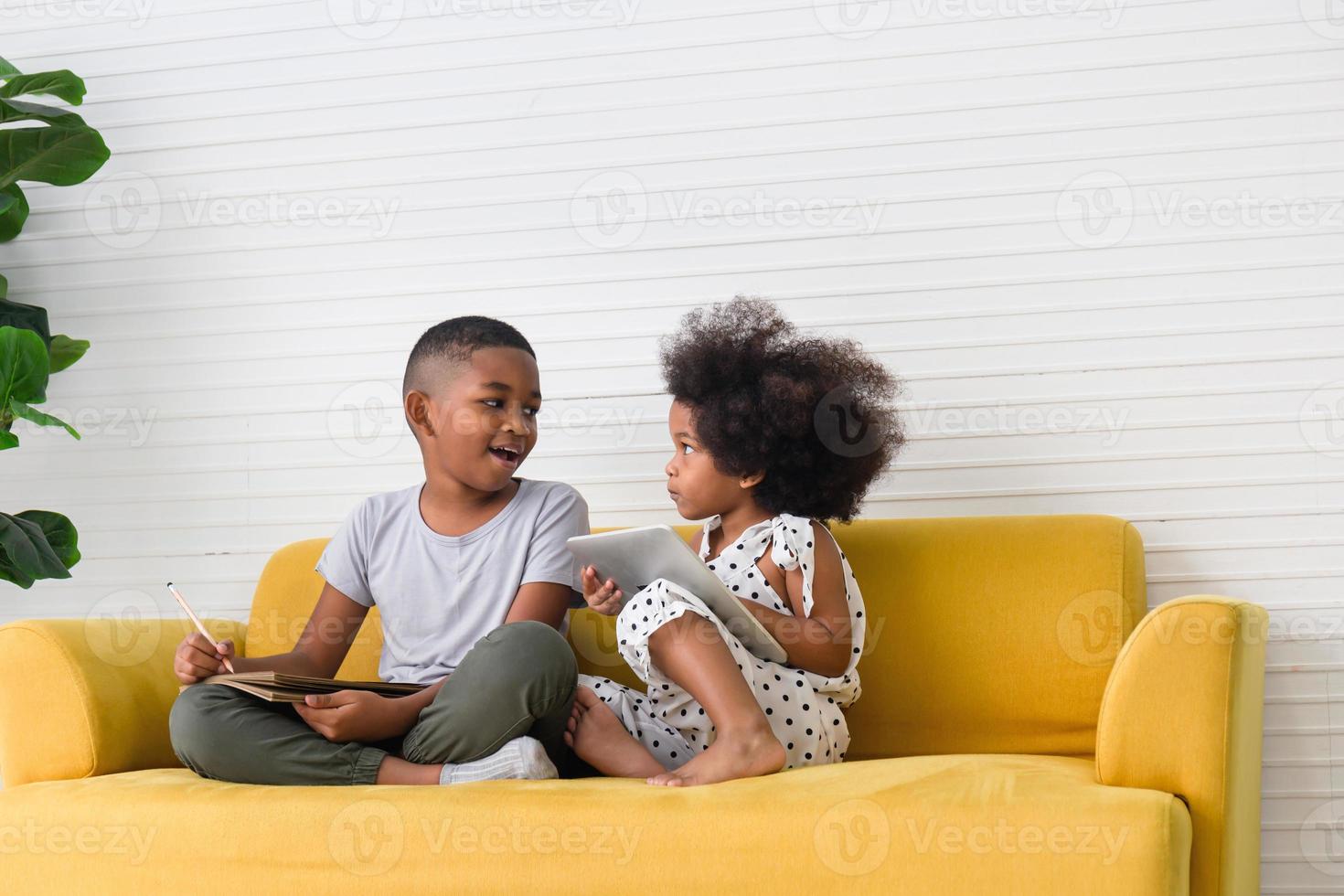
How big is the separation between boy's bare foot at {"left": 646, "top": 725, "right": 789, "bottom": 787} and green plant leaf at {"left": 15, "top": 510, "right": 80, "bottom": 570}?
158 centimetres

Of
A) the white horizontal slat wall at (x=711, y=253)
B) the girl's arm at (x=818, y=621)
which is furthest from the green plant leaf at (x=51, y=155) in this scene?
the girl's arm at (x=818, y=621)

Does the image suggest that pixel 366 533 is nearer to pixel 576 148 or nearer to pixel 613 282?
pixel 613 282

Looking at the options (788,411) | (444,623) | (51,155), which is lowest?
(444,623)

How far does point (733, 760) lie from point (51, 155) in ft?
6.64

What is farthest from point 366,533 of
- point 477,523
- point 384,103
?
point 384,103

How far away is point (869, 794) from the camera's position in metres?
1.50

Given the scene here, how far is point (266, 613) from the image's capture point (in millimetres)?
2438

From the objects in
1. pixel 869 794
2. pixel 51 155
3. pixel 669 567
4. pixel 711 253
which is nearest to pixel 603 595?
pixel 669 567

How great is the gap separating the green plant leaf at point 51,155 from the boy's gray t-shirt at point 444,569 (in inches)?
42.7

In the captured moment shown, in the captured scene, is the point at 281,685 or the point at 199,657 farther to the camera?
the point at 199,657

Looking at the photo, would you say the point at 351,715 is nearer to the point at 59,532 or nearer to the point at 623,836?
the point at 623,836

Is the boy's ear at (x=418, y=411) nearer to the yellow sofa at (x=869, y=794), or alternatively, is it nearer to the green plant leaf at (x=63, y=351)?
the yellow sofa at (x=869, y=794)

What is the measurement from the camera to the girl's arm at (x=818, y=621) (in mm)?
1906

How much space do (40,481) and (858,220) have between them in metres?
1.98
